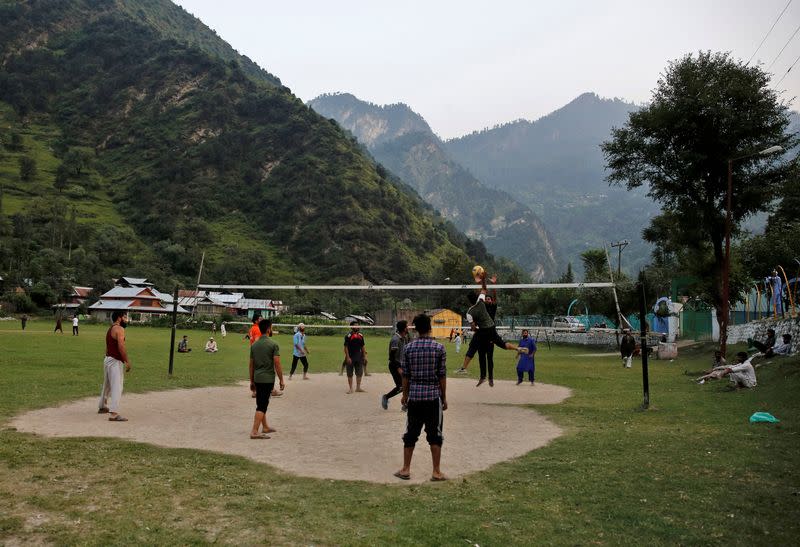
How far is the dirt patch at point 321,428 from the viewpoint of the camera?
8.80 meters

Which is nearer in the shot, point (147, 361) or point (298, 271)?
point (147, 361)

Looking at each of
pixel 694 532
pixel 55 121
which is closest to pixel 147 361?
pixel 694 532

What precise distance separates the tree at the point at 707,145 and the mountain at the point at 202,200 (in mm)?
94155

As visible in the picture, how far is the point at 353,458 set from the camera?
29.6 feet

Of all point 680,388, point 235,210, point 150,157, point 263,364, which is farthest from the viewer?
point 150,157

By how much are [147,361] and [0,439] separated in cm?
1854

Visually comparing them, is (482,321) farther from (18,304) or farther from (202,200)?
(202,200)

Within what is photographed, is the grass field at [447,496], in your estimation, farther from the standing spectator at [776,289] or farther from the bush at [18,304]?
the bush at [18,304]

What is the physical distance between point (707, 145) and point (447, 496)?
31019mm

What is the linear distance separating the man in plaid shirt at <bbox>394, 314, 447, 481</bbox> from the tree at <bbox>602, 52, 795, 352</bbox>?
27.1 meters

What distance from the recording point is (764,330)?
93.7 feet

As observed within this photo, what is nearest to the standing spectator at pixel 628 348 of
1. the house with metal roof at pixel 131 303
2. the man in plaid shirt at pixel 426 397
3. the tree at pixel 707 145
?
the tree at pixel 707 145

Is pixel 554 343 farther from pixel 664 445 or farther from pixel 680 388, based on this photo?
pixel 664 445

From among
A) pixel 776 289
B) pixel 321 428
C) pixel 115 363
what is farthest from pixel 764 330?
pixel 115 363
